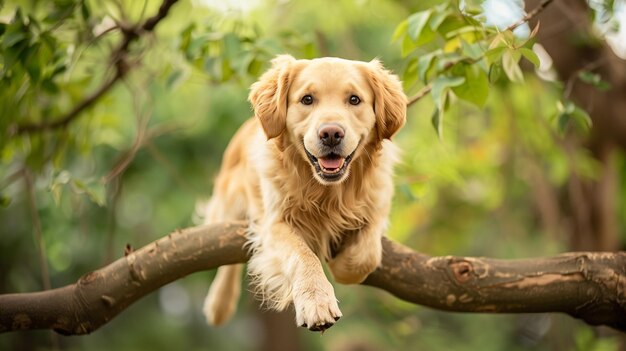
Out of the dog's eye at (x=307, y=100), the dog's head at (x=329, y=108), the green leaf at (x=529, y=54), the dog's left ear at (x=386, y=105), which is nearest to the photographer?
the green leaf at (x=529, y=54)

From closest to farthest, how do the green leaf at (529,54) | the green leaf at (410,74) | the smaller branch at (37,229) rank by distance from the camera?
the green leaf at (529,54) → the green leaf at (410,74) → the smaller branch at (37,229)

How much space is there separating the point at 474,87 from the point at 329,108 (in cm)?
83

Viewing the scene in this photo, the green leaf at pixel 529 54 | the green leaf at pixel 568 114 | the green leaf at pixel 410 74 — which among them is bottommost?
the green leaf at pixel 568 114

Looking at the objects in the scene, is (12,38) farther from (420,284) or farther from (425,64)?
(420,284)

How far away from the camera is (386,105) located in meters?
3.83

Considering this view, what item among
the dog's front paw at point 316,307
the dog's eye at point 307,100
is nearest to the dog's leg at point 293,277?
the dog's front paw at point 316,307

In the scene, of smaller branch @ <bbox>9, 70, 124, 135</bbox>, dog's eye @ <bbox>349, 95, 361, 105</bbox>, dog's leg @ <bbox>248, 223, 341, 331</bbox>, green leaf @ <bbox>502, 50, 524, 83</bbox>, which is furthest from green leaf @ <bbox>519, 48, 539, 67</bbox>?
smaller branch @ <bbox>9, 70, 124, 135</bbox>

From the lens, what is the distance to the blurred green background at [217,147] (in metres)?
4.67

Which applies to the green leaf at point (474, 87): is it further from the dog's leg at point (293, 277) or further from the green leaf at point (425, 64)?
the dog's leg at point (293, 277)

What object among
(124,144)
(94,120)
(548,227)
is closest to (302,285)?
(94,120)

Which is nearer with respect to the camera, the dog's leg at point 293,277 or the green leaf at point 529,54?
the dog's leg at point 293,277

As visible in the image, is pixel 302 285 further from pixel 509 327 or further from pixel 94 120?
pixel 509 327

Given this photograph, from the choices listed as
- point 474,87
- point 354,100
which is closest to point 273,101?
point 354,100

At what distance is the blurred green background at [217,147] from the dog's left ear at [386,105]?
0.98ft
